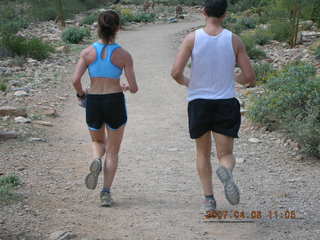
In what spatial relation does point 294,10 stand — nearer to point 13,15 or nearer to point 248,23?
point 248,23

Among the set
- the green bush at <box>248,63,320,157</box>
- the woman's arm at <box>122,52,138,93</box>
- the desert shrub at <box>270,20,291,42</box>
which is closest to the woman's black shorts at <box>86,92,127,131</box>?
the woman's arm at <box>122,52,138,93</box>

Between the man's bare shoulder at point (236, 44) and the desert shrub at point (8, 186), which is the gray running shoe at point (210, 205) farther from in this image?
the desert shrub at point (8, 186)

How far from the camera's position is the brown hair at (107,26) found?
5.48 meters

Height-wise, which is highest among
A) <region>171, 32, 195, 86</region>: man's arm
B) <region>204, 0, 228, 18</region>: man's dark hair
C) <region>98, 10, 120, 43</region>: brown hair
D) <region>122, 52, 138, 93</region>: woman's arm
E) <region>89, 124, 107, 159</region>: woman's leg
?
<region>204, 0, 228, 18</region>: man's dark hair

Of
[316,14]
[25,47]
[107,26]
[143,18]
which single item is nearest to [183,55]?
[107,26]

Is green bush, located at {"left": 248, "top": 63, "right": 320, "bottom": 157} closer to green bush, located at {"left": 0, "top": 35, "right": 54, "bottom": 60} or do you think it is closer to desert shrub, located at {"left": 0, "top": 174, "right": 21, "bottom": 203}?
desert shrub, located at {"left": 0, "top": 174, "right": 21, "bottom": 203}

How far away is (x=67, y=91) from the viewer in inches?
506

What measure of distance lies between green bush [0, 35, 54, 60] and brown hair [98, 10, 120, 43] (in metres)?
11.6

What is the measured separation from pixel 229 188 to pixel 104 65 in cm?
Answer: 145

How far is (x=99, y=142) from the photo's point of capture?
5.87 m

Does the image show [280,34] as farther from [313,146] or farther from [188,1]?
[188,1]

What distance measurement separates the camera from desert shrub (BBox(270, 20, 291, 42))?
22.0 meters

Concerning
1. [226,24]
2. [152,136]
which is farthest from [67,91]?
[226,24]

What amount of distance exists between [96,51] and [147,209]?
1429mm
